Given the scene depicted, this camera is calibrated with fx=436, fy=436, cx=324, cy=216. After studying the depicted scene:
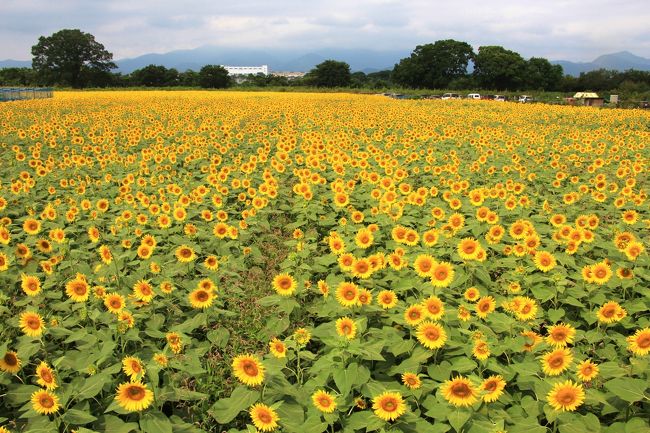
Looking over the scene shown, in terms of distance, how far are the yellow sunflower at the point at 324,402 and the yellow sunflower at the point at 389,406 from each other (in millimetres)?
251

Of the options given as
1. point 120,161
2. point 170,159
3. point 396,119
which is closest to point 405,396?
point 170,159

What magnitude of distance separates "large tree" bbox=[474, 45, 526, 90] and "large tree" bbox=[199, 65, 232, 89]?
4840 centimetres

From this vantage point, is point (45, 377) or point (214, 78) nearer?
point (45, 377)

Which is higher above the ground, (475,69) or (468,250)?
(475,69)

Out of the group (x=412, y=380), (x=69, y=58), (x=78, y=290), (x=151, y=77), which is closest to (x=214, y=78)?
(x=151, y=77)

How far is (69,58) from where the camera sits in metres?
82.0

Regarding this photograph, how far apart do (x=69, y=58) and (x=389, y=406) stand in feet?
322

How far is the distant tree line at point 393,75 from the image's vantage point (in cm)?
7850

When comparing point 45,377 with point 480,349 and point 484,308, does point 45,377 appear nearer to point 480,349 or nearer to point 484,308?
point 480,349

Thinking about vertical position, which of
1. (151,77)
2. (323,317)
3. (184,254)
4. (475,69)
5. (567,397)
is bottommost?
(323,317)

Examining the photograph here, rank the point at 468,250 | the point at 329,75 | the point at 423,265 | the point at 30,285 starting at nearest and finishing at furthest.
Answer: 1. the point at 30,285
2. the point at 423,265
3. the point at 468,250
4. the point at 329,75

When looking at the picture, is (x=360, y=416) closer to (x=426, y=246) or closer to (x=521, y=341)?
(x=521, y=341)

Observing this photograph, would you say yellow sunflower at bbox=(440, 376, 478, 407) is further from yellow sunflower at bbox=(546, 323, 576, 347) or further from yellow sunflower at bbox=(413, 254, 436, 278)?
yellow sunflower at bbox=(413, 254, 436, 278)

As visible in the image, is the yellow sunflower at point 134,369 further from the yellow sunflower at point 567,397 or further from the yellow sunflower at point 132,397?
the yellow sunflower at point 567,397
